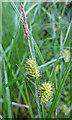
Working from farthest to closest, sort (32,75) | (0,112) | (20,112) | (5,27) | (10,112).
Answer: (5,27)
(20,112)
(0,112)
(10,112)
(32,75)

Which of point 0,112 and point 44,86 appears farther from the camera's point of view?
point 0,112

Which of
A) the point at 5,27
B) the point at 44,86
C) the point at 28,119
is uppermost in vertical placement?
the point at 5,27

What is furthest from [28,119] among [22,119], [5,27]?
[5,27]

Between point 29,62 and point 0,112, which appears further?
point 0,112

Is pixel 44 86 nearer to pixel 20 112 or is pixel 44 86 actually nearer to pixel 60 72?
pixel 60 72

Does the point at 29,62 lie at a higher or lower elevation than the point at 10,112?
higher

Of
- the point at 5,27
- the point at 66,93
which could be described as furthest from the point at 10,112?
the point at 5,27

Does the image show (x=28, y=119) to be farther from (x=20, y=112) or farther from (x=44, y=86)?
(x=44, y=86)

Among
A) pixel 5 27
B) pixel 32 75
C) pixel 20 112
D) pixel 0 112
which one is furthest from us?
pixel 5 27

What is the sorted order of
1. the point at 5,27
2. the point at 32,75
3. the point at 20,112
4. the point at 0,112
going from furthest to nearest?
the point at 5,27 < the point at 20,112 < the point at 0,112 < the point at 32,75

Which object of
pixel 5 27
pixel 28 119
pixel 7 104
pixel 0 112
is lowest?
pixel 28 119
